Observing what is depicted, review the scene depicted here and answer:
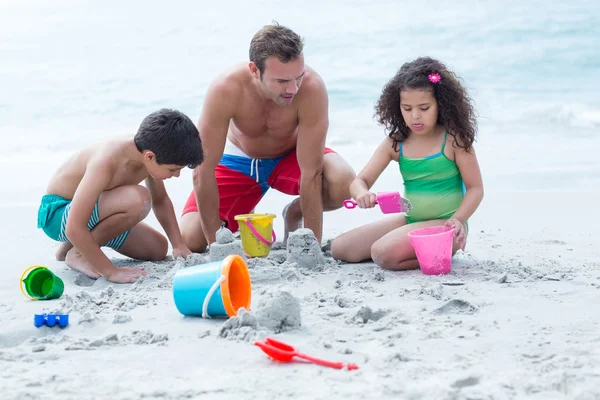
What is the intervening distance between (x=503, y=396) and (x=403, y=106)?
2026 millimetres

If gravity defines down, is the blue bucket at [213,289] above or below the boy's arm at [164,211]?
below

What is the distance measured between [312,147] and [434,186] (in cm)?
72

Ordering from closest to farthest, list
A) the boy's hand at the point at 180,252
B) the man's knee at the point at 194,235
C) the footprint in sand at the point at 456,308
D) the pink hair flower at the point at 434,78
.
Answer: the footprint in sand at the point at 456,308
the pink hair flower at the point at 434,78
the boy's hand at the point at 180,252
the man's knee at the point at 194,235

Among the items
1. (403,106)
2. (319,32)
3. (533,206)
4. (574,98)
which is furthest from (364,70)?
(403,106)

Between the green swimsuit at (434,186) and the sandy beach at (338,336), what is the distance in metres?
0.30

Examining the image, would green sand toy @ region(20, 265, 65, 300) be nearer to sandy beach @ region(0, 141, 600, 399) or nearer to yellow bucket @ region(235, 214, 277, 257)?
sandy beach @ region(0, 141, 600, 399)

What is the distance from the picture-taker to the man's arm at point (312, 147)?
3.51m

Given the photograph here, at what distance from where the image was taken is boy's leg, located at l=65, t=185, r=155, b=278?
324 centimetres

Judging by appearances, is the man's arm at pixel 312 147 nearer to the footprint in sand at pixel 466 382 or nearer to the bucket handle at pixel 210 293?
the bucket handle at pixel 210 293

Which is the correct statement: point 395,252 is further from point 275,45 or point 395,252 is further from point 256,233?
point 275,45

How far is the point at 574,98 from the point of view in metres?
14.0

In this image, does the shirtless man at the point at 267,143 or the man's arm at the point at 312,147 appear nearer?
the shirtless man at the point at 267,143

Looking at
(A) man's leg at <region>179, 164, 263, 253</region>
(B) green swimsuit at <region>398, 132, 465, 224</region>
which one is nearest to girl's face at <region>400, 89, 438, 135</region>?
(B) green swimsuit at <region>398, 132, 465, 224</region>

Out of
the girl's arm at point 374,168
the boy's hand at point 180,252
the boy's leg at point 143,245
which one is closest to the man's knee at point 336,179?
the girl's arm at point 374,168
